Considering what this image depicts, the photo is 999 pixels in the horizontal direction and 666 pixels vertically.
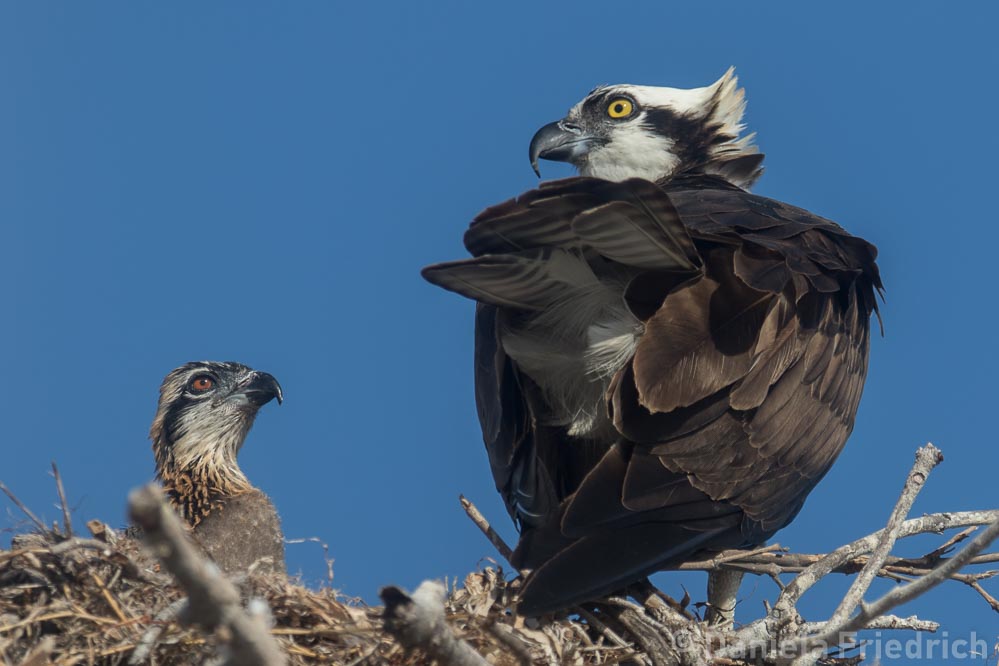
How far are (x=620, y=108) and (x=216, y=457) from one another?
3.13m

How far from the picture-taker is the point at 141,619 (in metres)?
3.97

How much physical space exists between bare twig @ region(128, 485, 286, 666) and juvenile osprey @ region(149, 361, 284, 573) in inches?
137

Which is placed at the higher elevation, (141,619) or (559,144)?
(559,144)

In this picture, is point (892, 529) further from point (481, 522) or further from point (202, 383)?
point (202, 383)

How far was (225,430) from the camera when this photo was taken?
24.5 feet

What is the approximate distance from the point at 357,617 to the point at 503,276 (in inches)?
53.6

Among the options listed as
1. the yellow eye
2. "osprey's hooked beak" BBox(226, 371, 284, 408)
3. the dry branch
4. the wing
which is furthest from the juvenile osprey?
the yellow eye

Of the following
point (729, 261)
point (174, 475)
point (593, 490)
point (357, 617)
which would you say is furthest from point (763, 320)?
point (174, 475)

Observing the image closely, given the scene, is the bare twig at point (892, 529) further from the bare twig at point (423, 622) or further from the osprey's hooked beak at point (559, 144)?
the osprey's hooked beak at point (559, 144)

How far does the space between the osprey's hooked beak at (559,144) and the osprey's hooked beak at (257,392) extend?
2.20 m

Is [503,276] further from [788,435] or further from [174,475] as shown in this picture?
[174,475]

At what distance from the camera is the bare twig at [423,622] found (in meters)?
2.87

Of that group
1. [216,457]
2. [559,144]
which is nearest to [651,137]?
[559,144]

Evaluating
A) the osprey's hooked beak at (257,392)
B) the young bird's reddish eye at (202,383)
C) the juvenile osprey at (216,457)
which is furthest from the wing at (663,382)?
the young bird's reddish eye at (202,383)
